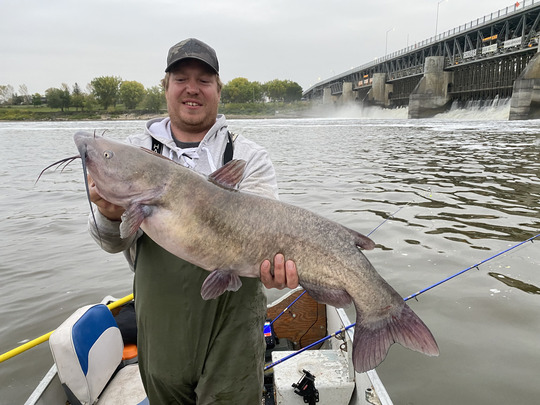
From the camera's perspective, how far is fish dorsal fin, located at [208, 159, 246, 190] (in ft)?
7.28

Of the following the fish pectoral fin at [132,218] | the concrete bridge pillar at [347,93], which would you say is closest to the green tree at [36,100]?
the concrete bridge pillar at [347,93]

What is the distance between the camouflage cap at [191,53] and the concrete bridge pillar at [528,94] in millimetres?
34187

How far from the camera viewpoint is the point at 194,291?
2320mm

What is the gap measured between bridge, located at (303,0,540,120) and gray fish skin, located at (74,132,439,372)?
34391 millimetres

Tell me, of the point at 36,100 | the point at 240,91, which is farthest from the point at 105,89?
the point at 240,91

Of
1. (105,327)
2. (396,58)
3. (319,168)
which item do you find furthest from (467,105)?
(105,327)

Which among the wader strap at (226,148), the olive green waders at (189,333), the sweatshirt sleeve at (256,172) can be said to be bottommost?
the olive green waders at (189,333)

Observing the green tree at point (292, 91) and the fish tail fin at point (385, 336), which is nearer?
the fish tail fin at point (385, 336)

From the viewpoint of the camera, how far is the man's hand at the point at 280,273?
2.13 metres

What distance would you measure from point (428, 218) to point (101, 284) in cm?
667

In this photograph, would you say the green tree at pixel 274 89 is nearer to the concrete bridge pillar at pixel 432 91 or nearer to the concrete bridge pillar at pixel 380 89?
the concrete bridge pillar at pixel 380 89

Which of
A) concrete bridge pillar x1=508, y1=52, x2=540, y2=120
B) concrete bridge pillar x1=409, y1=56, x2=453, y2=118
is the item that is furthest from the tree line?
concrete bridge pillar x1=508, y1=52, x2=540, y2=120

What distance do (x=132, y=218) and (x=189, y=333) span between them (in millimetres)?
771

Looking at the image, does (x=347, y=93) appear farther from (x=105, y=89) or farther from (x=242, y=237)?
(x=242, y=237)
